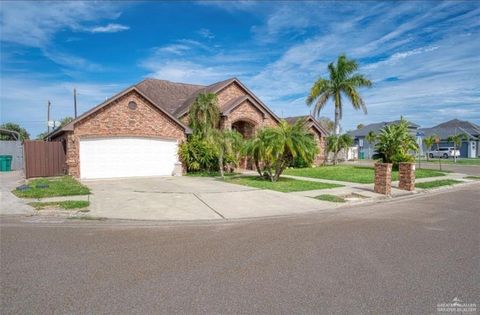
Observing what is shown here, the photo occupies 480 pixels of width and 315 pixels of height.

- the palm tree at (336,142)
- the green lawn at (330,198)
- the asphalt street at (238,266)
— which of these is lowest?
the asphalt street at (238,266)

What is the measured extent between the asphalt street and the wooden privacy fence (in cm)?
1091

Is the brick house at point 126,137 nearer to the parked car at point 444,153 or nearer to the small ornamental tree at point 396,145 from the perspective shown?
the small ornamental tree at point 396,145

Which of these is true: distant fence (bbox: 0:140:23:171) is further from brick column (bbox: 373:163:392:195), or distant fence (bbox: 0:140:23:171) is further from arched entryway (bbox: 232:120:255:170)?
brick column (bbox: 373:163:392:195)

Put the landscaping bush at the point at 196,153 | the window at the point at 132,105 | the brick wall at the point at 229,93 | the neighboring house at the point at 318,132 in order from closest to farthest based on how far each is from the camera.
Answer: the window at the point at 132,105
the landscaping bush at the point at 196,153
the brick wall at the point at 229,93
the neighboring house at the point at 318,132

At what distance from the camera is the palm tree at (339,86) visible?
28.5 m

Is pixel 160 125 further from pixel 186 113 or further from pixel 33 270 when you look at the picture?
pixel 33 270

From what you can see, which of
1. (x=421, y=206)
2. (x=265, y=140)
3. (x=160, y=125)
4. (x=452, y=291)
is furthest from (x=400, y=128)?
(x=452, y=291)

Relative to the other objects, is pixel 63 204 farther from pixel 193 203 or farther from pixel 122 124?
pixel 122 124

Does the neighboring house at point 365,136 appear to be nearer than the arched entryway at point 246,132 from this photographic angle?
No

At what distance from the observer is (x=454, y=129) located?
5516 centimetres

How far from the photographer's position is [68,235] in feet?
22.5

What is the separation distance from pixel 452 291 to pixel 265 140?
1205 centimetres

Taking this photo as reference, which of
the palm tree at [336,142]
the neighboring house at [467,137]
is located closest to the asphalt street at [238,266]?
the palm tree at [336,142]

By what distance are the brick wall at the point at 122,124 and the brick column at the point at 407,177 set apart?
42.8ft
